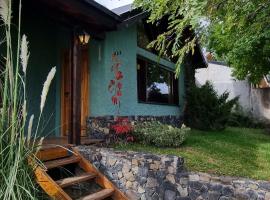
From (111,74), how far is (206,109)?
5481 mm

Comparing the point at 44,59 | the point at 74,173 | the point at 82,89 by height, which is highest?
the point at 44,59

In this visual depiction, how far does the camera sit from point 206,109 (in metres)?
12.6

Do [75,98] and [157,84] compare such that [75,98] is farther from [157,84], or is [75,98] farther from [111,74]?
[157,84]

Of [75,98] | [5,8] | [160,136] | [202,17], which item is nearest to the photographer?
[5,8]

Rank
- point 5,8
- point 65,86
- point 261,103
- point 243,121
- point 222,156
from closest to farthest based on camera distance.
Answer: point 5,8, point 222,156, point 65,86, point 243,121, point 261,103

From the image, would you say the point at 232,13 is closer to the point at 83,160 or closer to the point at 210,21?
the point at 210,21

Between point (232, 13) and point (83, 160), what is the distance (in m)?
3.20

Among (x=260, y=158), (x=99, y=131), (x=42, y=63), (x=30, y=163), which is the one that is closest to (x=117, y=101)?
(x=99, y=131)

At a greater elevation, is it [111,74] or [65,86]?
[111,74]

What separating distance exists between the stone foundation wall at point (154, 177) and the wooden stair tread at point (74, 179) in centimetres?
55

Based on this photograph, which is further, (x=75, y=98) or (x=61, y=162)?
(x=75, y=98)

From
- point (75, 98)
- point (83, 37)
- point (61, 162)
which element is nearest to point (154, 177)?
point (61, 162)

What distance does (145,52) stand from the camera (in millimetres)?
10305

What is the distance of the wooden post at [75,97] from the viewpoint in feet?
20.4
